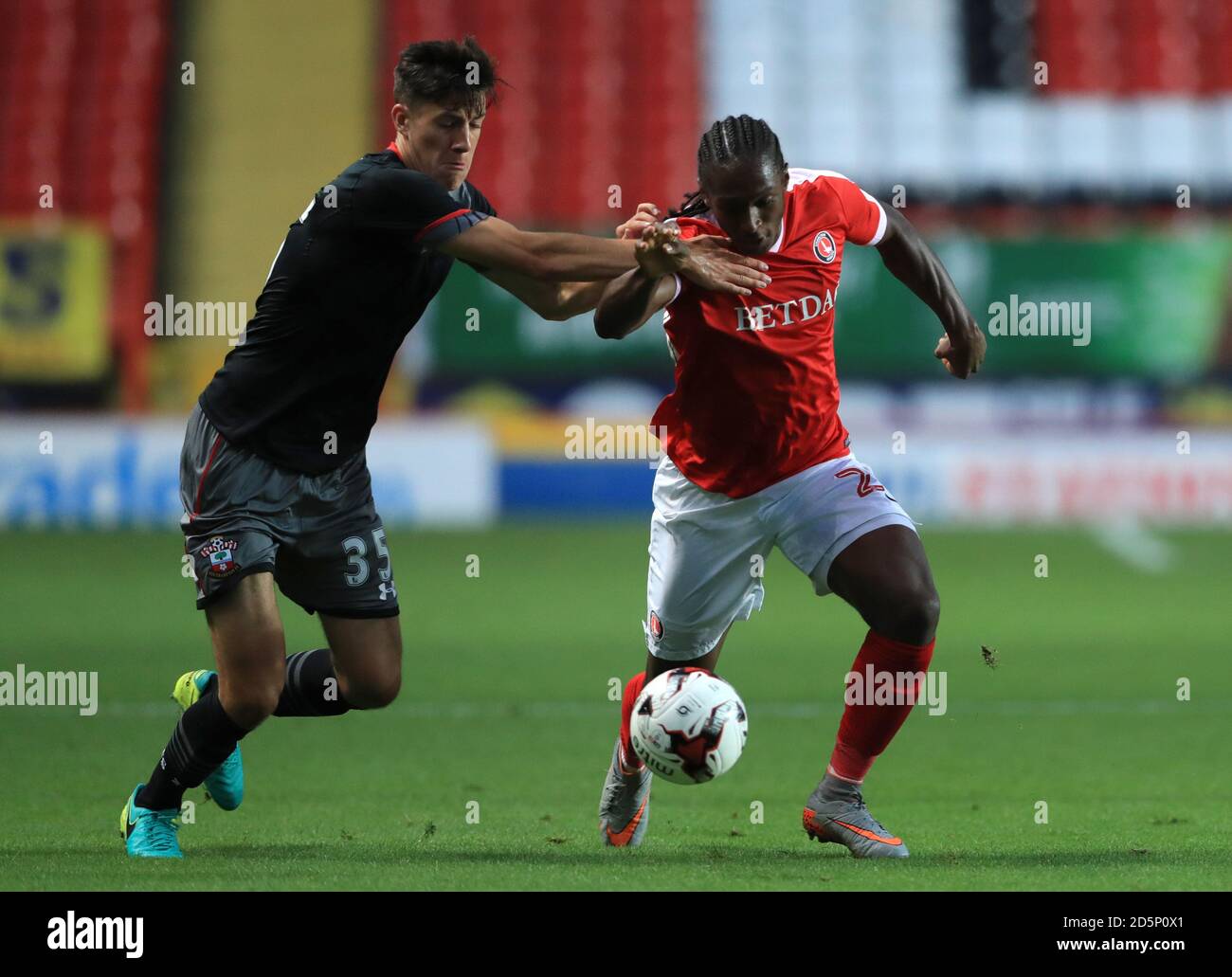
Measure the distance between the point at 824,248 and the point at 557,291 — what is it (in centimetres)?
85

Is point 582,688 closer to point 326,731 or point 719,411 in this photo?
point 326,731

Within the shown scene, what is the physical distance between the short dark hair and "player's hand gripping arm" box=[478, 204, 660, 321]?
0.48 meters

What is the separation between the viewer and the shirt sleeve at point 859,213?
5.70 metres

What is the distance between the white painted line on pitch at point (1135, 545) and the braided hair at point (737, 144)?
9.81 metres

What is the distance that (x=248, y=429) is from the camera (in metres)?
5.34

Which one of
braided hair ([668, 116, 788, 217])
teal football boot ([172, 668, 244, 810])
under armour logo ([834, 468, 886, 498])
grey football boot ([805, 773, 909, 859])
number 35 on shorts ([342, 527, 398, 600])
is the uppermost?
braided hair ([668, 116, 788, 217])

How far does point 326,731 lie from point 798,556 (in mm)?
3265

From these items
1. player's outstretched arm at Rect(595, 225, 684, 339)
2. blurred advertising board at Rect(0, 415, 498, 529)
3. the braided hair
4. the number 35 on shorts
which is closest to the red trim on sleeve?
player's outstretched arm at Rect(595, 225, 684, 339)

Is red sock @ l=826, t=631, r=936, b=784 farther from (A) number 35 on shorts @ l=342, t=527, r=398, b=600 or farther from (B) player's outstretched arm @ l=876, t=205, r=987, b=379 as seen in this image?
(A) number 35 on shorts @ l=342, t=527, r=398, b=600

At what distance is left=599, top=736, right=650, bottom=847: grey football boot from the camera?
222 inches

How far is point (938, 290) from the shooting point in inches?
228

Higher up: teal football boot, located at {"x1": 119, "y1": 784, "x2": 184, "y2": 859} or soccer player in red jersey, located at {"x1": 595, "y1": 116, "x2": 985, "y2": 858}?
soccer player in red jersey, located at {"x1": 595, "y1": 116, "x2": 985, "y2": 858}

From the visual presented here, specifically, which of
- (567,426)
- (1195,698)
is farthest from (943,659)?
(567,426)

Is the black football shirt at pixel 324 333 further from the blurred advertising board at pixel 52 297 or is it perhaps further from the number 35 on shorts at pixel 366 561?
the blurred advertising board at pixel 52 297
